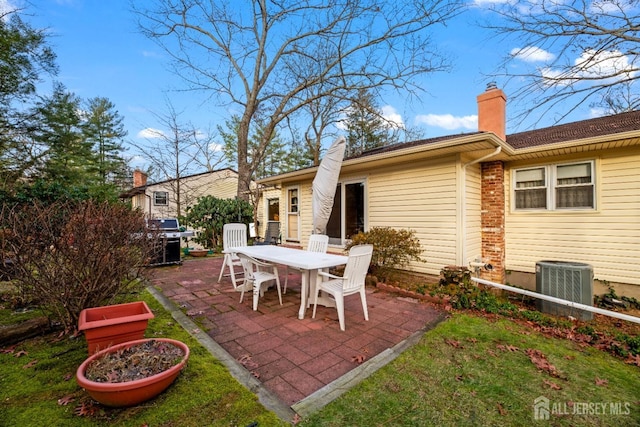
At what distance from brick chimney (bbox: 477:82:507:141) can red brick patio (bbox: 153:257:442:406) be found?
14.4 ft

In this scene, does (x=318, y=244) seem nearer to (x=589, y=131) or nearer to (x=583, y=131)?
(x=589, y=131)

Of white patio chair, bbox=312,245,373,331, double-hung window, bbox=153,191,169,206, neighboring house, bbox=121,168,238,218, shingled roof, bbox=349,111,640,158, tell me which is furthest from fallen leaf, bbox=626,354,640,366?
double-hung window, bbox=153,191,169,206

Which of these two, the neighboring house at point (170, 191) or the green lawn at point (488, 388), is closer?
the green lawn at point (488, 388)

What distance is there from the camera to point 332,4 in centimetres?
1029

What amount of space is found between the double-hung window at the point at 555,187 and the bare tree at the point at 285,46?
19.1 ft

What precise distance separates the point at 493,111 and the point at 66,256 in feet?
25.2

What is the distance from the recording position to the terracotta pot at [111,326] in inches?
87.3

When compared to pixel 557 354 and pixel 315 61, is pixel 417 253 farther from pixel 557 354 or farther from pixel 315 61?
pixel 315 61

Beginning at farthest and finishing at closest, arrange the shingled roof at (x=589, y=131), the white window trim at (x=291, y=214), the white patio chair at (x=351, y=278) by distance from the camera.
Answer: the white window trim at (x=291, y=214), the shingled roof at (x=589, y=131), the white patio chair at (x=351, y=278)

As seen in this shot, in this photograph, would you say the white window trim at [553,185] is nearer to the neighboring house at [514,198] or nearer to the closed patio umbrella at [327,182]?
the neighboring house at [514,198]

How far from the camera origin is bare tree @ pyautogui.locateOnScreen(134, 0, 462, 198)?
998 cm

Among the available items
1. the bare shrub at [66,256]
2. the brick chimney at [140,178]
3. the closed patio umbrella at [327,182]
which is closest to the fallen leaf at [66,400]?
the bare shrub at [66,256]

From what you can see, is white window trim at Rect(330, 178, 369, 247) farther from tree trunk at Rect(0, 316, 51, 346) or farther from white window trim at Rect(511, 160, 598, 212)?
tree trunk at Rect(0, 316, 51, 346)

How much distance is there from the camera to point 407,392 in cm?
212
